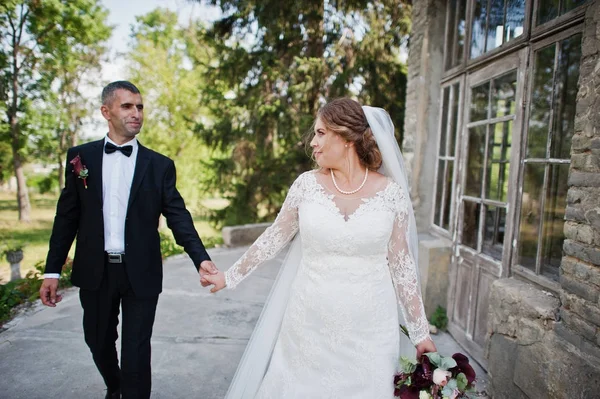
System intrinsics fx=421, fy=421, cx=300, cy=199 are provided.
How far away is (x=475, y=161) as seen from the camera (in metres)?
4.40

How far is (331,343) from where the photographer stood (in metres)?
2.16

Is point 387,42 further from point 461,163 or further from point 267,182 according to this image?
point 461,163

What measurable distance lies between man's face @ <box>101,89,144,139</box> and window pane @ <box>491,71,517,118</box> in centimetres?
322

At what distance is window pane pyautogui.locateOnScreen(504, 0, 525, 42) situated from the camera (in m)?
3.58

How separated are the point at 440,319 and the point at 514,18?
3091 mm

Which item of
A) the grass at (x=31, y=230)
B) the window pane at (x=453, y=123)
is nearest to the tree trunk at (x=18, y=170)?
the grass at (x=31, y=230)

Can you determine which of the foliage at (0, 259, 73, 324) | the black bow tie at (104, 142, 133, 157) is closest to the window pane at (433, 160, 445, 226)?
the black bow tie at (104, 142, 133, 157)

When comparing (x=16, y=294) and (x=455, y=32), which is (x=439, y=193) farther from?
(x=16, y=294)

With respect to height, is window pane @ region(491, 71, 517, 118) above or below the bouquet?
above

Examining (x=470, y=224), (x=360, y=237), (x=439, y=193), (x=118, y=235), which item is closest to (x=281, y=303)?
(x=360, y=237)

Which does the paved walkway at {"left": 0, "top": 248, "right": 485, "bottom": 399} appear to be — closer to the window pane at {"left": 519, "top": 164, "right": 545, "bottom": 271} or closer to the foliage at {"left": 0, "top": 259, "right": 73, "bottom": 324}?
the foliage at {"left": 0, "top": 259, "right": 73, "bottom": 324}

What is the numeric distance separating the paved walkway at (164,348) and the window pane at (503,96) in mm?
2375

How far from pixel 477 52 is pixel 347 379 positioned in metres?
3.71

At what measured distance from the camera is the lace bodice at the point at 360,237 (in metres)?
2.17
